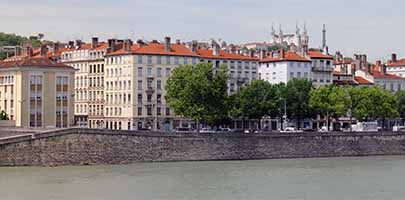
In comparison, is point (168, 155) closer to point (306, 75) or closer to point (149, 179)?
point (149, 179)

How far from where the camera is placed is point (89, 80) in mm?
95125

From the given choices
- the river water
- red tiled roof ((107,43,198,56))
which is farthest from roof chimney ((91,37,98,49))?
the river water

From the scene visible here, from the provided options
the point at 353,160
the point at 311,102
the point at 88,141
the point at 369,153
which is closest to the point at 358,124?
the point at 311,102

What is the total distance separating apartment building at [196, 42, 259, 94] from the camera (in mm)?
95312

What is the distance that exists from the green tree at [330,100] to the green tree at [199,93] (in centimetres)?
1519

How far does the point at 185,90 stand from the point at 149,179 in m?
23.3

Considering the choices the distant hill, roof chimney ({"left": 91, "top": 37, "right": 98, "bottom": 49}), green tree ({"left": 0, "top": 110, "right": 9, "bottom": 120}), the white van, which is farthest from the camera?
the distant hill

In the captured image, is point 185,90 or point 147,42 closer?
point 185,90

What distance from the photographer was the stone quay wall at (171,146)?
197 ft

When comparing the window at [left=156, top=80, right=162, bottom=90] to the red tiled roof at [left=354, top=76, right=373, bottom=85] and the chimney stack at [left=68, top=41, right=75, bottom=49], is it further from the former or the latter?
the red tiled roof at [left=354, top=76, right=373, bottom=85]

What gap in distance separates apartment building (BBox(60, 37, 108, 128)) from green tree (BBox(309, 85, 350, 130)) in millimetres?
20384

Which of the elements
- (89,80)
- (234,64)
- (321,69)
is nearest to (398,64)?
(321,69)

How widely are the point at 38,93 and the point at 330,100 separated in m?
29.4

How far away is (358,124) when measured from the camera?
300 ft
